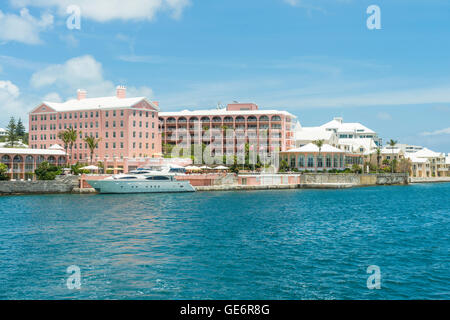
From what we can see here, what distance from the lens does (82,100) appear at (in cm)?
12712

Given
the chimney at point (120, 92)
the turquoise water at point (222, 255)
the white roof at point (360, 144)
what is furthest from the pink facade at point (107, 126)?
the white roof at point (360, 144)

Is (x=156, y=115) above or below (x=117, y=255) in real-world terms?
above

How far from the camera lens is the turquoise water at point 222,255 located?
20.8 m

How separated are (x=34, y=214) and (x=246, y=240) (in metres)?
28.9

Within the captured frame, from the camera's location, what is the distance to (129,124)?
114000 millimetres

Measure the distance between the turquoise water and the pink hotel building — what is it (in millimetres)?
64358

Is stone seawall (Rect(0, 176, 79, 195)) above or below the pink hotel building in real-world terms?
below

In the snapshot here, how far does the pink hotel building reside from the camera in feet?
374

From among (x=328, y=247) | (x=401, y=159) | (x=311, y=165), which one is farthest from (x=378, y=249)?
(x=401, y=159)

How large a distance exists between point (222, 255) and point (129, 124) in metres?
90.4

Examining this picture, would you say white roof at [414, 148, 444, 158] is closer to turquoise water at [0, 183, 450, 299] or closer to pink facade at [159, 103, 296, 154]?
pink facade at [159, 103, 296, 154]

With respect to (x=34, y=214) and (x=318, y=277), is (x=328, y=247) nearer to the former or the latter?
(x=318, y=277)

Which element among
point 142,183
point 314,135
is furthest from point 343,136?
point 142,183

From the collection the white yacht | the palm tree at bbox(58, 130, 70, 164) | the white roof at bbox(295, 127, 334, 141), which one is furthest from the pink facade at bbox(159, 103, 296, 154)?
the white yacht
